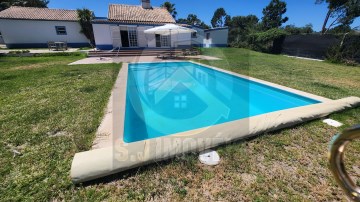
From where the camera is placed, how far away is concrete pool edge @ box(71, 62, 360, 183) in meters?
2.31

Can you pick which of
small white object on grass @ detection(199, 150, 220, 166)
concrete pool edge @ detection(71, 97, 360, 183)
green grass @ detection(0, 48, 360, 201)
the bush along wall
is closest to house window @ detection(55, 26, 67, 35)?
green grass @ detection(0, 48, 360, 201)

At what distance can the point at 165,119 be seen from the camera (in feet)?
17.7

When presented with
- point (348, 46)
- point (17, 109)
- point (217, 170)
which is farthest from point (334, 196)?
point (348, 46)

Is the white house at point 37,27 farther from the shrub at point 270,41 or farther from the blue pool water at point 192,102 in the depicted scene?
the shrub at point 270,41

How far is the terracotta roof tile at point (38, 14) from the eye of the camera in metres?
20.7

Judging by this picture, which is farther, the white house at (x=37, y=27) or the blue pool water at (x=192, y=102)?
the white house at (x=37, y=27)

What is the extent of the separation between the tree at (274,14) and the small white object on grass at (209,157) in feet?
162

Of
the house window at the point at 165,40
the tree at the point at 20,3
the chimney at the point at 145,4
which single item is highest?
the tree at the point at 20,3

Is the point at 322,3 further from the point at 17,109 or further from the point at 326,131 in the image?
the point at 17,109

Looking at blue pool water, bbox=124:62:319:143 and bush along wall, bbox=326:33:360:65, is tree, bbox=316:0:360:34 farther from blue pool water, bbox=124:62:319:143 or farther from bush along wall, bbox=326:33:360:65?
blue pool water, bbox=124:62:319:143

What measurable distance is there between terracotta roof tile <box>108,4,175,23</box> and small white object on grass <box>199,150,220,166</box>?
18.4 metres

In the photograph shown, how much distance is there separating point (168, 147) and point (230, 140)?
43.4 inches

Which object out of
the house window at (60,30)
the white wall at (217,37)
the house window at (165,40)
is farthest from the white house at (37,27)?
the white wall at (217,37)

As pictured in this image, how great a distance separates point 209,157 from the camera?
273cm
